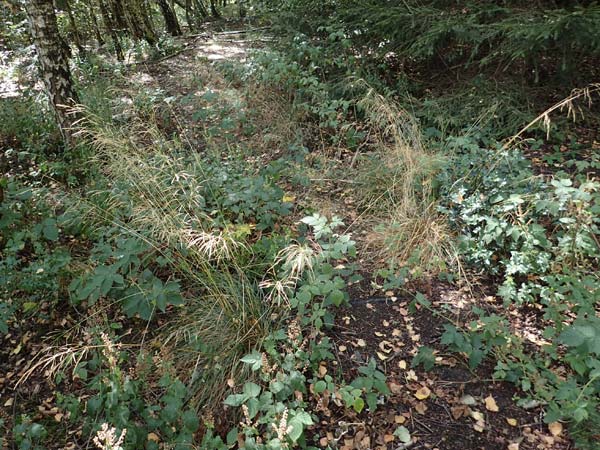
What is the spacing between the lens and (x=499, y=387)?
2.26 m

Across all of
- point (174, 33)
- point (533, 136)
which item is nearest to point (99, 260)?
point (533, 136)

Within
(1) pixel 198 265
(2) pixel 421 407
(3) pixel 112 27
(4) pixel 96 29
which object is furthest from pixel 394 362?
(4) pixel 96 29

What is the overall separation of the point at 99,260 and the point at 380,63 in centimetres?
387

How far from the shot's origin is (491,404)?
7.16 feet

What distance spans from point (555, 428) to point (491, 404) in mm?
289

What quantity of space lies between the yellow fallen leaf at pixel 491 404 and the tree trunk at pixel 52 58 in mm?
3949

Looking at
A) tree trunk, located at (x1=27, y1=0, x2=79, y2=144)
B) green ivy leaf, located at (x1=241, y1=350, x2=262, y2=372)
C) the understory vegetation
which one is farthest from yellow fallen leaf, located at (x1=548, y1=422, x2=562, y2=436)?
tree trunk, located at (x1=27, y1=0, x2=79, y2=144)

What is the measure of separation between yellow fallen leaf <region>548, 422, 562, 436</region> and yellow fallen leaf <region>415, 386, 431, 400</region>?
1.89ft

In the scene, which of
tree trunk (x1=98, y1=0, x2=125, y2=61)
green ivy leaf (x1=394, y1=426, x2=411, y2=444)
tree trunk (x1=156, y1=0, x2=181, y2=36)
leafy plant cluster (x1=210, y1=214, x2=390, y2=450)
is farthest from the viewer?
tree trunk (x1=156, y1=0, x2=181, y2=36)

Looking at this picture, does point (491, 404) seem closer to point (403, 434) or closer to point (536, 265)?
point (403, 434)

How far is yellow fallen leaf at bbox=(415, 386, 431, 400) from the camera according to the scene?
2258 mm

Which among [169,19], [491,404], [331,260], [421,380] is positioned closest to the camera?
[491,404]

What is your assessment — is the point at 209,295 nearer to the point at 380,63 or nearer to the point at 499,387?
the point at 499,387

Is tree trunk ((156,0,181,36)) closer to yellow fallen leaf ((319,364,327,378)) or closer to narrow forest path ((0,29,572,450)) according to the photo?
narrow forest path ((0,29,572,450))
